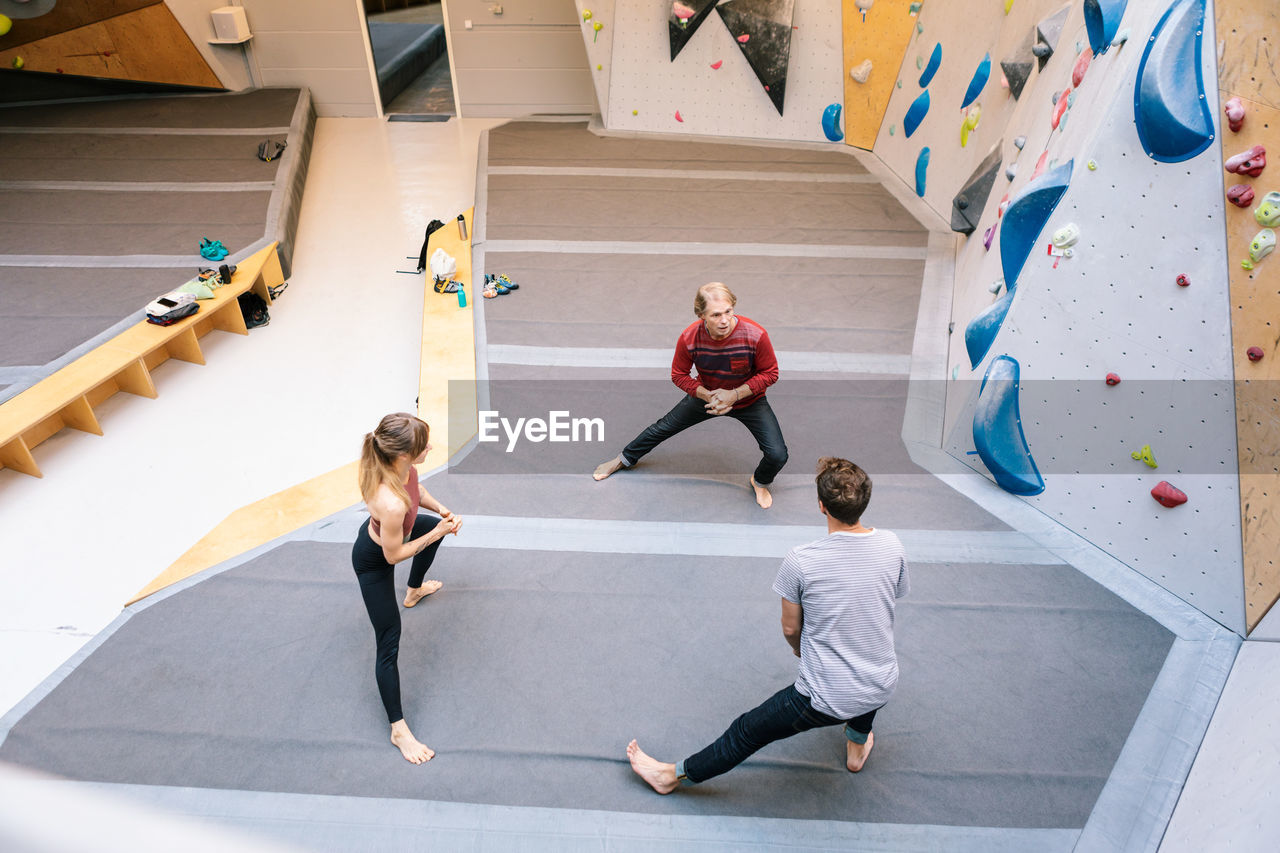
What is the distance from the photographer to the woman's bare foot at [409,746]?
8.59 feet

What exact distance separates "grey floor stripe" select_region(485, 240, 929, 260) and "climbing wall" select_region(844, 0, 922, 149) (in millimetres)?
2265

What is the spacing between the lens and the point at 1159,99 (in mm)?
2934

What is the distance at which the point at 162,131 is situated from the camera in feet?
26.5

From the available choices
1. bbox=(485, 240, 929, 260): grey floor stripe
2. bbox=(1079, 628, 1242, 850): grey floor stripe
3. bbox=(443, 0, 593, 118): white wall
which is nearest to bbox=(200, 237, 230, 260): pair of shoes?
bbox=(485, 240, 929, 260): grey floor stripe

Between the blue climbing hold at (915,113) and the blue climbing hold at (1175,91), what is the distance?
3762 mm

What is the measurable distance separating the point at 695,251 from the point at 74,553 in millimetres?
4269

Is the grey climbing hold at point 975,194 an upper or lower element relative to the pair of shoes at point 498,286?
upper

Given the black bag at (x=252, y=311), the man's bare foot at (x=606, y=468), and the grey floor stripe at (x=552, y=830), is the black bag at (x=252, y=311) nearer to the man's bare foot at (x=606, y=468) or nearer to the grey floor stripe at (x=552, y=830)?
the man's bare foot at (x=606, y=468)

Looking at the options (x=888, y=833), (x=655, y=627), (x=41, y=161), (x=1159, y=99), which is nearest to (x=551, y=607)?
(x=655, y=627)

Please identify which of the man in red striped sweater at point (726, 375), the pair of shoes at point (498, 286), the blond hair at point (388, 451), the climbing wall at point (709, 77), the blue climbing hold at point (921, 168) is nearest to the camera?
the blond hair at point (388, 451)

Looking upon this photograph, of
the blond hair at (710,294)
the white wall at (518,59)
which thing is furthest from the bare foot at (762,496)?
the white wall at (518,59)

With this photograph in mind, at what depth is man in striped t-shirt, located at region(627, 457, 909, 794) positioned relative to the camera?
6.82 ft

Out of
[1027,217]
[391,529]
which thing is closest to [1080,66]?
[1027,217]

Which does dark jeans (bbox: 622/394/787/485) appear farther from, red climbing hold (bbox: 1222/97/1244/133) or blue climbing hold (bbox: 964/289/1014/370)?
red climbing hold (bbox: 1222/97/1244/133)
